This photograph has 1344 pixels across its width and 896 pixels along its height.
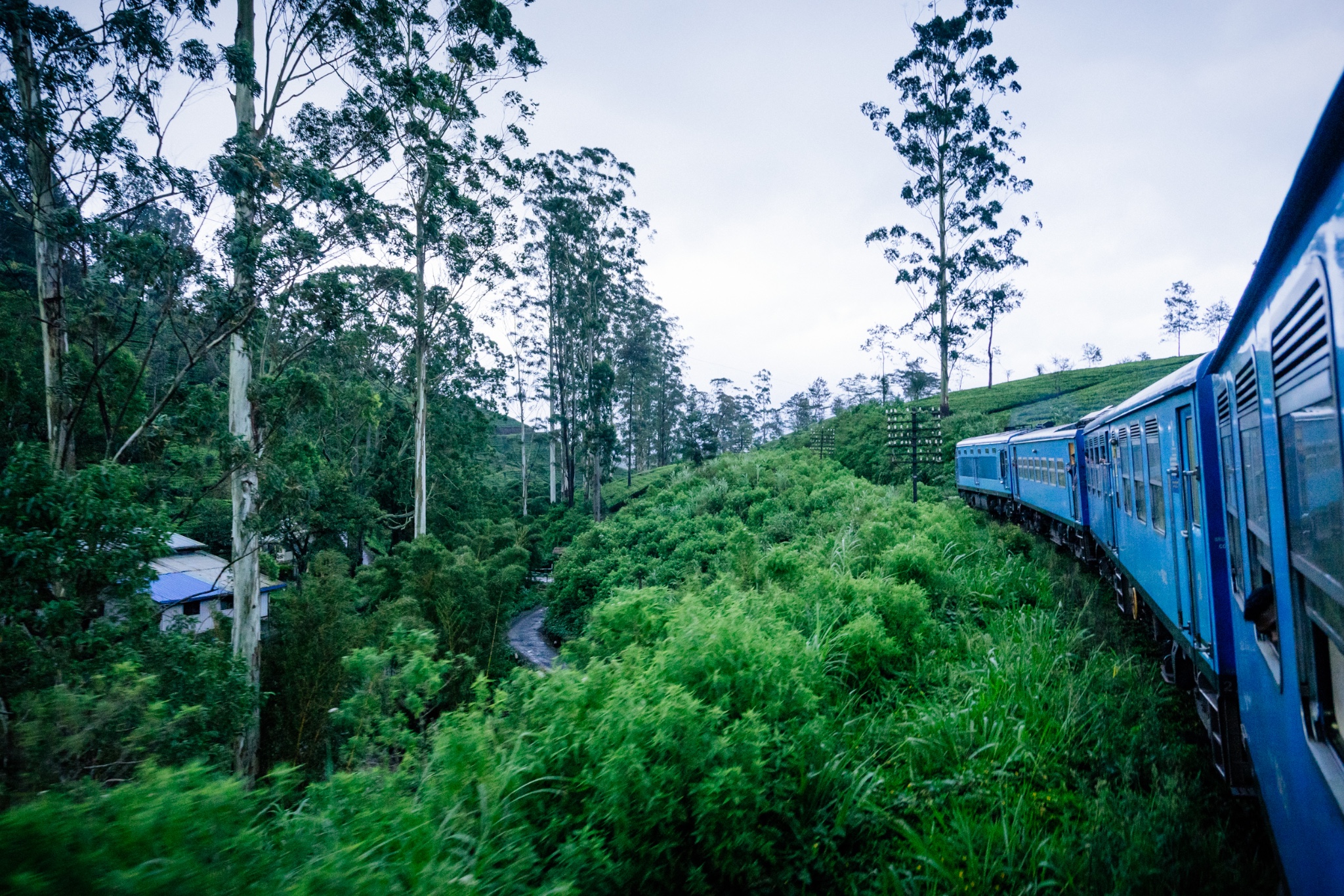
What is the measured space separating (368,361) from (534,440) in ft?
55.7

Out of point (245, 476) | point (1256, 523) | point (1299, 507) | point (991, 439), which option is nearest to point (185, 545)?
point (245, 476)

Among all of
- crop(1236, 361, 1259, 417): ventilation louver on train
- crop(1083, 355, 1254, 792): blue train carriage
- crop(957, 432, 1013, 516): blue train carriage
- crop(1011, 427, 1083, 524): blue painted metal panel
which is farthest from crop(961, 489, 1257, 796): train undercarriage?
crop(957, 432, 1013, 516): blue train carriage

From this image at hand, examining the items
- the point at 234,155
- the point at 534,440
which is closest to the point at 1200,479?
the point at 234,155

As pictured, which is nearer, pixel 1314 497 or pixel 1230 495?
pixel 1314 497

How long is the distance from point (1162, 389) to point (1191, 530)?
1204mm

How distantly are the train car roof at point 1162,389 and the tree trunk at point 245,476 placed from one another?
12.3 meters

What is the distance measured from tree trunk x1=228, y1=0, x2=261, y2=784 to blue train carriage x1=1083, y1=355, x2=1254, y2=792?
1239 cm

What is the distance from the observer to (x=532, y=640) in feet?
67.1

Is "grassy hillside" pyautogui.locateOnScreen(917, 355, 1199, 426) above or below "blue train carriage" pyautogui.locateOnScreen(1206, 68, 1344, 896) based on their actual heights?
above

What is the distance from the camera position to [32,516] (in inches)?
251

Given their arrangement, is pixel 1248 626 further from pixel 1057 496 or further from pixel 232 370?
pixel 232 370

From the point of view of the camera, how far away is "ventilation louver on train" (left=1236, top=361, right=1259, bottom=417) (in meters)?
2.66

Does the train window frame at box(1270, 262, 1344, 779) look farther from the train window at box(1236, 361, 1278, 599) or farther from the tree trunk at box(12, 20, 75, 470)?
the tree trunk at box(12, 20, 75, 470)

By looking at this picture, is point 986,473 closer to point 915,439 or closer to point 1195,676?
point 915,439
